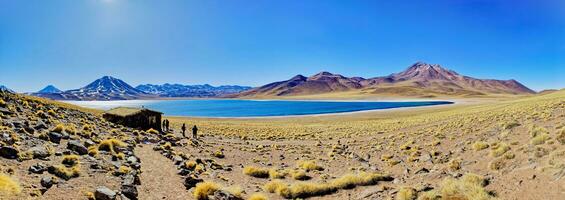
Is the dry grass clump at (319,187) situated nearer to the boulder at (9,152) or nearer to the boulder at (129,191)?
the boulder at (129,191)

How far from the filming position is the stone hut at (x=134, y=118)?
118 ft

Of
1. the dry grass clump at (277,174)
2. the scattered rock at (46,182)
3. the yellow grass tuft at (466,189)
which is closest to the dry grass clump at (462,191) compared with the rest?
the yellow grass tuft at (466,189)

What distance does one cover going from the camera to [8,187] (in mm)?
9281

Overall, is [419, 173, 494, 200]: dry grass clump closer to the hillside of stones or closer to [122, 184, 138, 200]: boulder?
[122, 184, 138, 200]: boulder

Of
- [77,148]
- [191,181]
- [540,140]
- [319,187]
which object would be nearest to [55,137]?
[77,148]

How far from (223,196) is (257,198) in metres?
1.25

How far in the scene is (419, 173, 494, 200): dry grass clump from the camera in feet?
33.3

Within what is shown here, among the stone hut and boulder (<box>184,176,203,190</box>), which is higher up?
the stone hut

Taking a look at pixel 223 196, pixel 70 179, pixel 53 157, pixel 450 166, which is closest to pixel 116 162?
pixel 53 157

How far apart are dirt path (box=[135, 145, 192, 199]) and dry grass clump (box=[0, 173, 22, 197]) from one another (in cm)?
368

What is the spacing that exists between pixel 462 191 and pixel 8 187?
13.2 meters

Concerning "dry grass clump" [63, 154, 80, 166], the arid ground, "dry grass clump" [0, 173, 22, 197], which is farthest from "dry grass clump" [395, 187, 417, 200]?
"dry grass clump" [63, 154, 80, 166]

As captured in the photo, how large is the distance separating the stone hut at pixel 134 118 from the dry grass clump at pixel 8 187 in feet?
90.2

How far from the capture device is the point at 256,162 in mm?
23984
